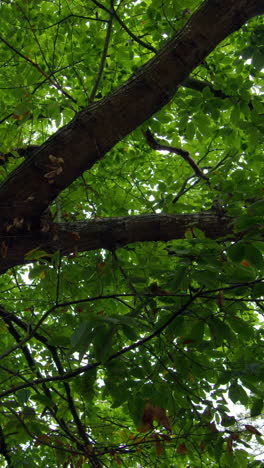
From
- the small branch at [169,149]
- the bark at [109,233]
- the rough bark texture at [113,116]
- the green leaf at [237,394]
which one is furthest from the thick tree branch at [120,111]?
the green leaf at [237,394]

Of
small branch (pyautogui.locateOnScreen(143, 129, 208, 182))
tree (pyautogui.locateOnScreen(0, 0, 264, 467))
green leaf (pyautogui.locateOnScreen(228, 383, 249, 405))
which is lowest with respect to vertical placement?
green leaf (pyautogui.locateOnScreen(228, 383, 249, 405))

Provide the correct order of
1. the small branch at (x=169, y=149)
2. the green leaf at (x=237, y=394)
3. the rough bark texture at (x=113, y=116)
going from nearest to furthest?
the green leaf at (x=237, y=394) < the rough bark texture at (x=113, y=116) < the small branch at (x=169, y=149)

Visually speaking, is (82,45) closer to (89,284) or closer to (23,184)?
(23,184)

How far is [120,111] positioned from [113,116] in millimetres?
53

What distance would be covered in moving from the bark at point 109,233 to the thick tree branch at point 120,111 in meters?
0.22

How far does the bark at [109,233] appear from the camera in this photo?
2.68 metres

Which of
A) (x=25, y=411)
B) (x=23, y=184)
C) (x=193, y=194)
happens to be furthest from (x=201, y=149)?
(x=25, y=411)

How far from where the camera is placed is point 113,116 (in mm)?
2430

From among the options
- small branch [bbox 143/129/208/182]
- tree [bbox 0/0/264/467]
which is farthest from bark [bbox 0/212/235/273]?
small branch [bbox 143/129/208/182]

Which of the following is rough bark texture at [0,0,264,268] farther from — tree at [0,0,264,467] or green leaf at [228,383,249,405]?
green leaf at [228,383,249,405]

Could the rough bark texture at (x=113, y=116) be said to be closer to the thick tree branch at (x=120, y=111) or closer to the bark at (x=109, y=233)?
the thick tree branch at (x=120, y=111)

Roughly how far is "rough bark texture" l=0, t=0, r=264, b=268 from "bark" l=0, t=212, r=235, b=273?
0.13m

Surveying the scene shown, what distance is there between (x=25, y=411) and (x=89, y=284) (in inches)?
32.2

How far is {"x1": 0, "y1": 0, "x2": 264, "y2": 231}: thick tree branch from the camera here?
2.35m
